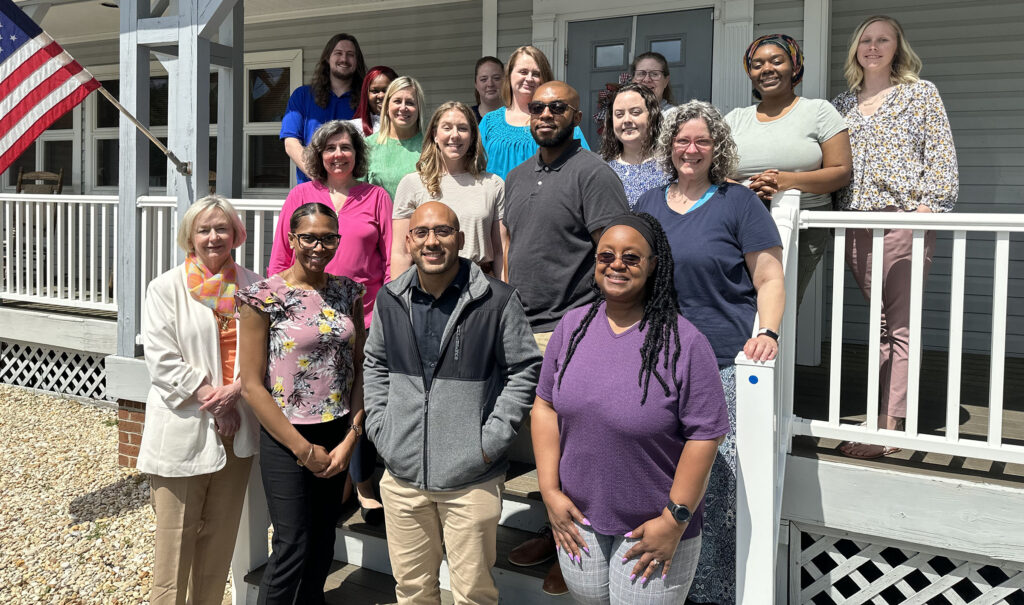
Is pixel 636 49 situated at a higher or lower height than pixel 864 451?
higher

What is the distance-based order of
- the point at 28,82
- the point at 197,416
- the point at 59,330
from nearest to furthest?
the point at 197,416 → the point at 28,82 → the point at 59,330

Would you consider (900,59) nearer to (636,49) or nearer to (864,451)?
(864,451)

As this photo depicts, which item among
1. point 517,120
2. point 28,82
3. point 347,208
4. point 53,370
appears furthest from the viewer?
point 53,370

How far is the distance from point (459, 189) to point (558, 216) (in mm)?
538

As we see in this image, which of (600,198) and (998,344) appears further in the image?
(998,344)

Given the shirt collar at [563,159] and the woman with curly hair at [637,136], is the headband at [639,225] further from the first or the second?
the woman with curly hair at [637,136]

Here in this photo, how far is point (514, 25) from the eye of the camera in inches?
263

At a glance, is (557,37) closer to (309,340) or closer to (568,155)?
(568,155)

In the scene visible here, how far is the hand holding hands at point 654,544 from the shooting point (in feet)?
6.31

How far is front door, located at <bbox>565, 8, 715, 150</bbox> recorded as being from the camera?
5879 mm

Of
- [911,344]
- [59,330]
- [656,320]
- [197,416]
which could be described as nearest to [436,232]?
[656,320]

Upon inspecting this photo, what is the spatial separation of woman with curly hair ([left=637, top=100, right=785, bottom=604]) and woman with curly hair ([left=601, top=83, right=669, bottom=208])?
17.1 inches

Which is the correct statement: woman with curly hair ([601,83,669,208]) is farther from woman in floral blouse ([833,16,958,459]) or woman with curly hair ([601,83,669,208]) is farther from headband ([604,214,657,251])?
woman in floral blouse ([833,16,958,459])

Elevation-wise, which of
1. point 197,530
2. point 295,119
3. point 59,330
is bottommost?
point 197,530
